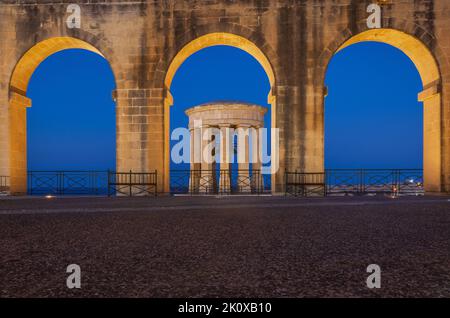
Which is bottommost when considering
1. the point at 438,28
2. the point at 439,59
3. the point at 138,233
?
the point at 138,233

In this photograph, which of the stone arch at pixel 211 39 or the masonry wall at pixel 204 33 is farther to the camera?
the stone arch at pixel 211 39

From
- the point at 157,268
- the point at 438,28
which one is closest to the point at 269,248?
the point at 157,268

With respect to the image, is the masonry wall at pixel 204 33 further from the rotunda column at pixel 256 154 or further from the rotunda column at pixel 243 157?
the rotunda column at pixel 256 154

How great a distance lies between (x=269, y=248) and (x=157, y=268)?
1.37 metres

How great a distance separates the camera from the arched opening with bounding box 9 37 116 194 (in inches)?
613

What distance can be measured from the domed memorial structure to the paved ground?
16.3 m

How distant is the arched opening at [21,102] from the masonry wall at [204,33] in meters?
0.26

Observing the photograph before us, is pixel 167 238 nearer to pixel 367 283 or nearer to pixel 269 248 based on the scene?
pixel 269 248

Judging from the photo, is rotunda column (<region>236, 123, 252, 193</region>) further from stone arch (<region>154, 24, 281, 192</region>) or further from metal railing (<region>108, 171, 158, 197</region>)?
metal railing (<region>108, 171, 158, 197</region>)

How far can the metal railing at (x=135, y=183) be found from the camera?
15016 mm

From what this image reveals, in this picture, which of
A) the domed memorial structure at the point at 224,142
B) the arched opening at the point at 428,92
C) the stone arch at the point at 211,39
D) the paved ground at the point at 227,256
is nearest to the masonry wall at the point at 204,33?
the stone arch at the point at 211,39

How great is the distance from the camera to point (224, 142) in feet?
75.7
